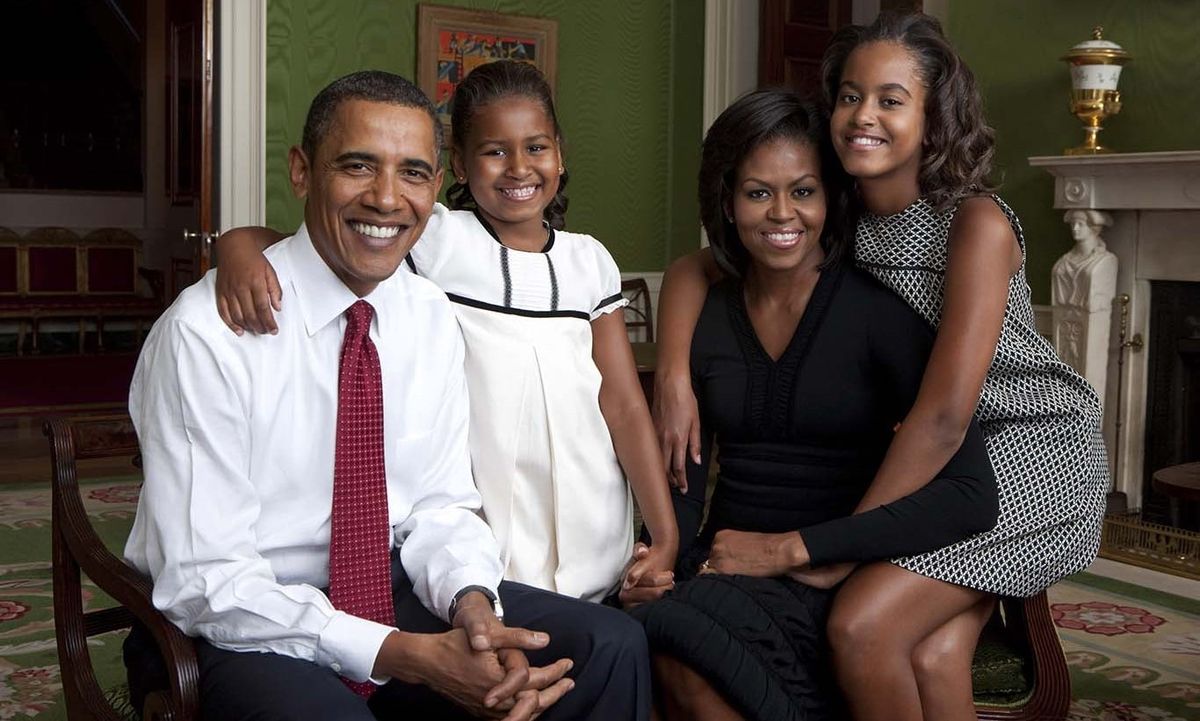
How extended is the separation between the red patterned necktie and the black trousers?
0.35ft

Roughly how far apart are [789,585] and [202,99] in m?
4.56

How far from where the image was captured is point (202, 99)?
568cm

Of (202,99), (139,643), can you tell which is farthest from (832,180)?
(202,99)

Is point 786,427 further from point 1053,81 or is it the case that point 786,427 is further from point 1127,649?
point 1053,81

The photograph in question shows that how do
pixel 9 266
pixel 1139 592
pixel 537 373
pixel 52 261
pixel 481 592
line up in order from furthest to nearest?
1. pixel 52 261
2. pixel 9 266
3. pixel 1139 592
4. pixel 537 373
5. pixel 481 592

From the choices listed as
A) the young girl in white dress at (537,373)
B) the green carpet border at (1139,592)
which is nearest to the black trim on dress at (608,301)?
the young girl in white dress at (537,373)

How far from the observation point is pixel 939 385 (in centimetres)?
191

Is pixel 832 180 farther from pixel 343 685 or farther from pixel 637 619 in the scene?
pixel 343 685

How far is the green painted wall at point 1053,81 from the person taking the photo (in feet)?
16.5

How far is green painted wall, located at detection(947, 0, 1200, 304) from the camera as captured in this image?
5.04 metres

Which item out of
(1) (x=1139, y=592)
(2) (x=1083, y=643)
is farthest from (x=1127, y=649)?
(1) (x=1139, y=592)

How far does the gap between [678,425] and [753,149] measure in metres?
0.48

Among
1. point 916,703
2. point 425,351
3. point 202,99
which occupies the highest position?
point 202,99

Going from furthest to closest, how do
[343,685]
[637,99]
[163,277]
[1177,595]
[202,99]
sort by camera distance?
[163,277] < [637,99] < [202,99] < [1177,595] < [343,685]
